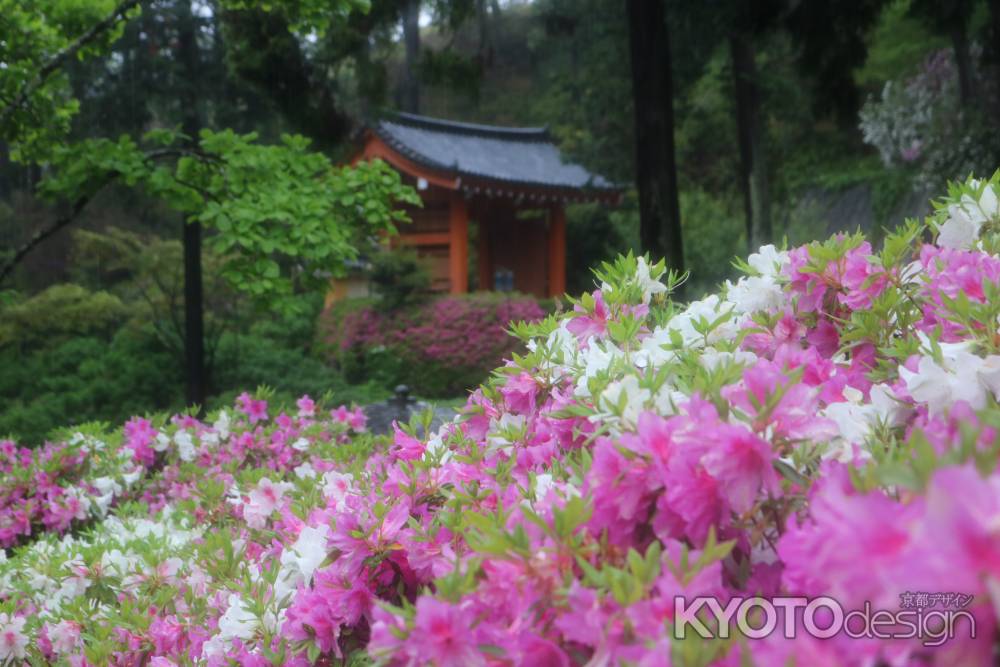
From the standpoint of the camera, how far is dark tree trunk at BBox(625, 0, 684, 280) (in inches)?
267

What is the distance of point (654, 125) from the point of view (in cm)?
680

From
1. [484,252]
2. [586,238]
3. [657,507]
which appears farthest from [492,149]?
[657,507]

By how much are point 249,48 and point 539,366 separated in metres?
6.79

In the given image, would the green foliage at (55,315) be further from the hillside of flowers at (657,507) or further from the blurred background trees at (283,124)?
the hillside of flowers at (657,507)

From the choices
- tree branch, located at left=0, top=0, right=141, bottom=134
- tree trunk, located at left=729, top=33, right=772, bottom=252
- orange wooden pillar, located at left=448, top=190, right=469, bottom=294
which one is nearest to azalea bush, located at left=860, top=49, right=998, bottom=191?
tree trunk, located at left=729, top=33, right=772, bottom=252

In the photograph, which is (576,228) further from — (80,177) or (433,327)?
(80,177)

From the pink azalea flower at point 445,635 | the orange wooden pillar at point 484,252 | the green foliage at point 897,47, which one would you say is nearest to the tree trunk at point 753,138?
the green foliage at point 897,47

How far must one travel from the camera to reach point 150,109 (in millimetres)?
9594

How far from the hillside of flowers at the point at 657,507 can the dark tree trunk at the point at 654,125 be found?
522 cm

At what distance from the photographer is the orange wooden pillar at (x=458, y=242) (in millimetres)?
13992

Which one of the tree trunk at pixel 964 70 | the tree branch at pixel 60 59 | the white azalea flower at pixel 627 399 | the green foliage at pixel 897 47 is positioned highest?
the green foliage at pixel 897 47

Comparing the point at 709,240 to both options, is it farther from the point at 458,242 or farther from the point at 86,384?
the point at 86,384

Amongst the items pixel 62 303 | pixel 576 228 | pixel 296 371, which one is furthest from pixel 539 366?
pixel 576 228

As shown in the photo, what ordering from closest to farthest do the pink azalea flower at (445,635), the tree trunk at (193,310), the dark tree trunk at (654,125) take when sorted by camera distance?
the pink azalea flower at (445,635), the dark tree trunk at (654,125), the tree trunk at (193,310)
